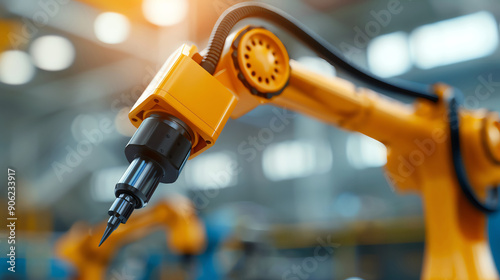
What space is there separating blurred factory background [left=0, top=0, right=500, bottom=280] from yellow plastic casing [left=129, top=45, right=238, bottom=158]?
0.98 metres

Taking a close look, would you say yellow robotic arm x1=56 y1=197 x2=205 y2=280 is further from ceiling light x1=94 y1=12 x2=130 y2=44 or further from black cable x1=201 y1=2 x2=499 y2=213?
ceiling light x1=94 y1=12 x2=130 y2=44

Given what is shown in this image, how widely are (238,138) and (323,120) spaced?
797 cm

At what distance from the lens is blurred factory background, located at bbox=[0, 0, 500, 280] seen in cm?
320

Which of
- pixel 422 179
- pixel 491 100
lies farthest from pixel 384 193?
pixel 422 179

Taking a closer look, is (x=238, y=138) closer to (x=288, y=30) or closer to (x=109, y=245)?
(x=109, y=245)

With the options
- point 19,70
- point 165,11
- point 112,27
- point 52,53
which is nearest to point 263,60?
point 165,11

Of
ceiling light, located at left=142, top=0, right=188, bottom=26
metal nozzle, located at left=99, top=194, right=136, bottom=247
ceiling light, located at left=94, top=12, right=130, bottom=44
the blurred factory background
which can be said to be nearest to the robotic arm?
metal nozzle, located at left=99, top=194, right=136, bottom=247

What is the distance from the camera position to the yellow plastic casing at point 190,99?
46 cm

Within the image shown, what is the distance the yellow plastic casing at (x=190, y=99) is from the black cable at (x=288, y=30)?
0.03 meters

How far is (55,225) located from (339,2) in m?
7.32

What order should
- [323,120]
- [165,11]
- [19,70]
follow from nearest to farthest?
[323,120] → [165,11] → [19,70]

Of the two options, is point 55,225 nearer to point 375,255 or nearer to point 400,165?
point 375,255

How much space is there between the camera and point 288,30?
0.60 m

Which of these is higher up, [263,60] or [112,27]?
[112,27]
